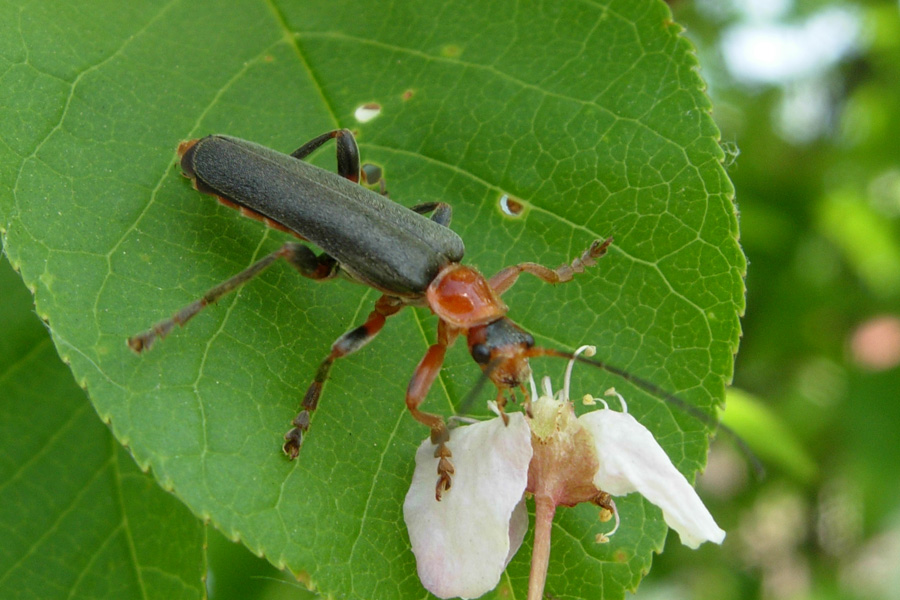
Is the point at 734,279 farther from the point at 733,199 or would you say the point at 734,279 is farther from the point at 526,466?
the point at 526,466

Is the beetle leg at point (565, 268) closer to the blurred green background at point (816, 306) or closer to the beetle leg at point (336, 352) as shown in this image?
the beetle leg at point (336, 352)

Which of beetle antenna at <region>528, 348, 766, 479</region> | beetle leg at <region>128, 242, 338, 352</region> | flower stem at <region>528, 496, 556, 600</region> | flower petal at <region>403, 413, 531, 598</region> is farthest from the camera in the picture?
beetle antenna at <region>528, 348, 766, 479</region>

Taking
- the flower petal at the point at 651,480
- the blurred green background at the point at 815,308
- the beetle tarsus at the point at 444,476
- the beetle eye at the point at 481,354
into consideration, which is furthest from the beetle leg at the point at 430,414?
the blurred green background at the point at 815,308

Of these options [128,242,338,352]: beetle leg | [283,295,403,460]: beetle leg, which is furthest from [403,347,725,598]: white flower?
[128,242,338,352]: beetle leg

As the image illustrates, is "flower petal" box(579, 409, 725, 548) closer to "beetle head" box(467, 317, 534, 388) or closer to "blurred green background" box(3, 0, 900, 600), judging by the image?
"beetle head" box(467, 317, 534, 388)

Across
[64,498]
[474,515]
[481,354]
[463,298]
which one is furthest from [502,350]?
[64,498]

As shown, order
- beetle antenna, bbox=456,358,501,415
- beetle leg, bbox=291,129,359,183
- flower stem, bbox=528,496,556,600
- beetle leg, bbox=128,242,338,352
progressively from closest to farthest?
flower stem, bbox=528,496,556,600, beetle leg, bbox=128,242,338,352, beetle antenna, bbox=456,358,501,415, beetle leg, bbox=291,129,359,183

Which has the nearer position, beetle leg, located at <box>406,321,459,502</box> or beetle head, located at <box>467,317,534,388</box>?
beetle leg, located at <box>406,321,459,502</box>
